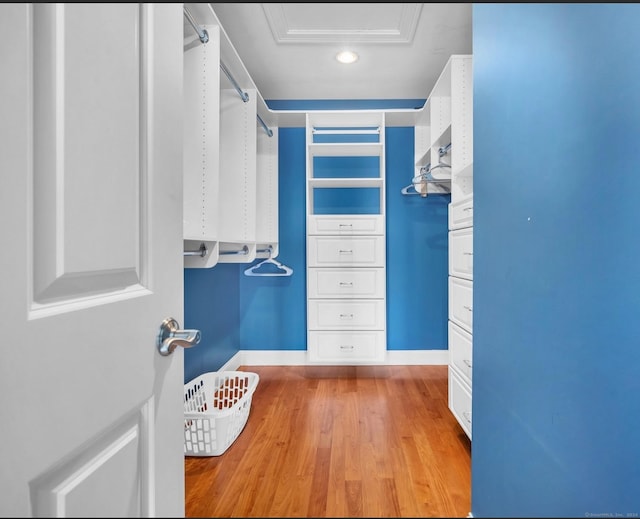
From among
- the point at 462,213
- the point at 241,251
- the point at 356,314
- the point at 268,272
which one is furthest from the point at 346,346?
the point at 462,213

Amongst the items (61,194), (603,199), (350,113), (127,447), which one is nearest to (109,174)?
(61,194)

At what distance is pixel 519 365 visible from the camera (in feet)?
1.43

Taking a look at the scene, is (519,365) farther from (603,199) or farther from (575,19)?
(575,19)

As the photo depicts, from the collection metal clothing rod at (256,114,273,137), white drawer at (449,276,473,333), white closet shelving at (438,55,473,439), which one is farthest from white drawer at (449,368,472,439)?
metal clothing rod at (256,114,273,137)

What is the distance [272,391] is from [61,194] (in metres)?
1.80

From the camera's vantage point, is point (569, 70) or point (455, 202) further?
point (455, 202)

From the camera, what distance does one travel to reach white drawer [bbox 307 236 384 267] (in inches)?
84.3

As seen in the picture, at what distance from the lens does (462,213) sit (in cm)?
139

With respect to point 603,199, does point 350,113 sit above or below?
above

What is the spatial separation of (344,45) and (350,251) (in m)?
1.21

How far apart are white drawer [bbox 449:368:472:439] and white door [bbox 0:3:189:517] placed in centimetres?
116

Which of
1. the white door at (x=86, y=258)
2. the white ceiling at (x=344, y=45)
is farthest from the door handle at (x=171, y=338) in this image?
the white ceiling at (x=344, y=45)

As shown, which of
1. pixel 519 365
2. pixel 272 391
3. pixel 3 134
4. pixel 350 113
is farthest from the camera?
pixel 350 113

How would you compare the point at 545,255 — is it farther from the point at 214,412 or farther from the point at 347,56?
the point at 214,412
